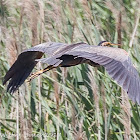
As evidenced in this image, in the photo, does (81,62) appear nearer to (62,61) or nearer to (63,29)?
(62,61)

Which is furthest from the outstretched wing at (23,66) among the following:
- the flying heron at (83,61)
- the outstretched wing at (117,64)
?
the outstretched wing at (117,64)

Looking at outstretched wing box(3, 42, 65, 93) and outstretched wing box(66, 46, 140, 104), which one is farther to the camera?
outstretched wing box(3, 42, 65, 93)

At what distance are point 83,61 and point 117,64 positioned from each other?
0.63 meters

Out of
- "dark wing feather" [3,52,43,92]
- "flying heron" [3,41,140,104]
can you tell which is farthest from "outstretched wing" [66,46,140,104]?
"dark wing feather" [3,52,43,92]

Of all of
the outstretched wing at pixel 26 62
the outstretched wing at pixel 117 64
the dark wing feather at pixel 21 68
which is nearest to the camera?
the outstretched wing at pixel 117 64

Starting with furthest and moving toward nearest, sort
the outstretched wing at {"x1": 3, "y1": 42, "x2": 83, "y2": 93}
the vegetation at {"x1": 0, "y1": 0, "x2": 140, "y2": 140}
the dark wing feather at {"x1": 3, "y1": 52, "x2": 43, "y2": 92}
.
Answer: the dark wing feather at {"x1": 3, "y1": 52, "x2": 43, "y2": 92}
the outstretched wing at {"x1": 3, "y1": 42, "x2": 83, "y2": 93}
the vegetation at {"x1": 0, "y1": 0, "x2": 140, "y2": 140}

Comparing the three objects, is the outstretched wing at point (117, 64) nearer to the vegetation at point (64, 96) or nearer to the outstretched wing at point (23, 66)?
the vegetation at point (64, 96)

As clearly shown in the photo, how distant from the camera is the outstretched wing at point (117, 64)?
11.0 ft

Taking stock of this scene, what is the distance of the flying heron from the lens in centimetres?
344

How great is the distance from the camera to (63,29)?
14.9 ft

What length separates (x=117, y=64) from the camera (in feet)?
12.0

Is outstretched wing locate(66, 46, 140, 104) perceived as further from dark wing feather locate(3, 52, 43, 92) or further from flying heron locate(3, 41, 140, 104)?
dark wing feather locate(3, 52, 43, 92)

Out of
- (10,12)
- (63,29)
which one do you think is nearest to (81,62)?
(63,29)

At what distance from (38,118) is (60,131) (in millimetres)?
351
